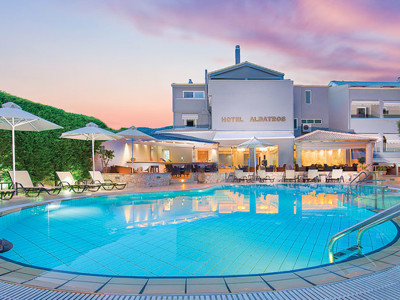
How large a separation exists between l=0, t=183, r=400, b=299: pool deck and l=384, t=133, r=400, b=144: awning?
30950mm

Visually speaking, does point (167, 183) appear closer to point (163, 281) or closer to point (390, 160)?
point (163, 281)

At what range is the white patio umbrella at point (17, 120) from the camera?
10.2 meters

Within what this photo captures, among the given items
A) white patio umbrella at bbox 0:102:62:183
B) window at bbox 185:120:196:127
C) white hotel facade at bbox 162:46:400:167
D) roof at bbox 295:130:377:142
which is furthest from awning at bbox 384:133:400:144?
white patio umbrella at bbox 0:102:62:183

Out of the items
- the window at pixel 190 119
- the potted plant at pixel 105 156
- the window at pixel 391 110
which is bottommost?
the potted plant at pixel 105 156

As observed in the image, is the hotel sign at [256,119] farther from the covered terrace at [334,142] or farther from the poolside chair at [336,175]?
the poolside chair at [336,175]

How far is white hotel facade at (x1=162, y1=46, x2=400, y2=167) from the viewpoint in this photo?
1020 inches

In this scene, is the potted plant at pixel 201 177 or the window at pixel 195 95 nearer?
the potted plant at pixel 201 177

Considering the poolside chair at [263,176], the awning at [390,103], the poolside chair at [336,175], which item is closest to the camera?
the poolside chair at [336,175]

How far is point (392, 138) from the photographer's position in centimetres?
2856

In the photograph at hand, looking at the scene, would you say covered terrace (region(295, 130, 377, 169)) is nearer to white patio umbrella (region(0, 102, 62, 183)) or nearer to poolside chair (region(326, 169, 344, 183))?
poolside chair (region(326, 169, 344, 183))

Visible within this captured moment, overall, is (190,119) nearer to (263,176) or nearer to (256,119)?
(256,119)

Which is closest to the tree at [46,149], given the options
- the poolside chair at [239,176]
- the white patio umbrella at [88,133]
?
the white patio umbrella at [88,133]

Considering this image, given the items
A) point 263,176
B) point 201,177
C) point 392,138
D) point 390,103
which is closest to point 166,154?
point 201,177

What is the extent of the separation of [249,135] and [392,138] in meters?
16.9
